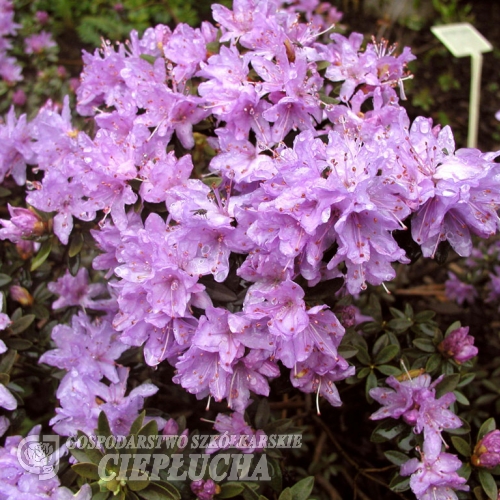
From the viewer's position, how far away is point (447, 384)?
6.21 ft

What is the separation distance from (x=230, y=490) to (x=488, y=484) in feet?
2.75

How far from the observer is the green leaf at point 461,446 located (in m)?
1.85

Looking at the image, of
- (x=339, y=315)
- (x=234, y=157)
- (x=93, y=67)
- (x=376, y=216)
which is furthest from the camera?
(x=93, y=67)

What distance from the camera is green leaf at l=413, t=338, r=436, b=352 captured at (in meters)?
2.05

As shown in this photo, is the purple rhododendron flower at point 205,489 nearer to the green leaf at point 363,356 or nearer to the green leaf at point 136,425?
the green leaf at point 136,425

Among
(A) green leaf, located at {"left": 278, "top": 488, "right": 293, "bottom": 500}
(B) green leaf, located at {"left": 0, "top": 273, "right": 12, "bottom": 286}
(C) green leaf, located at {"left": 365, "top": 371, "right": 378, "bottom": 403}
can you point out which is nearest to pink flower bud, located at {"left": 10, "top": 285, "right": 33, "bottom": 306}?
(B) green leaf, located at {"left": 0, "top": 273, "right": 12, "bottom": 286}

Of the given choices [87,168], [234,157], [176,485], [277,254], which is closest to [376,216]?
[277,254]

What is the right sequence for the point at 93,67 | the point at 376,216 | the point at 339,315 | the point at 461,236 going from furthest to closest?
the point at 93,67 < the point at 339,315 < the point at 461,236 < the point at 376,216

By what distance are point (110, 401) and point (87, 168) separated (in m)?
0.78

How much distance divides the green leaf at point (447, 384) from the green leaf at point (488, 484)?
0.28 m

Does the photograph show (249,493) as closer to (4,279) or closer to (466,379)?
(466,379)

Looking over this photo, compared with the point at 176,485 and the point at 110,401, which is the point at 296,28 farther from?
the point at 176,485

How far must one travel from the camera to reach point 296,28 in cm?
186

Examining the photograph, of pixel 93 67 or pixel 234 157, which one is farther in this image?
pixel 93 67
